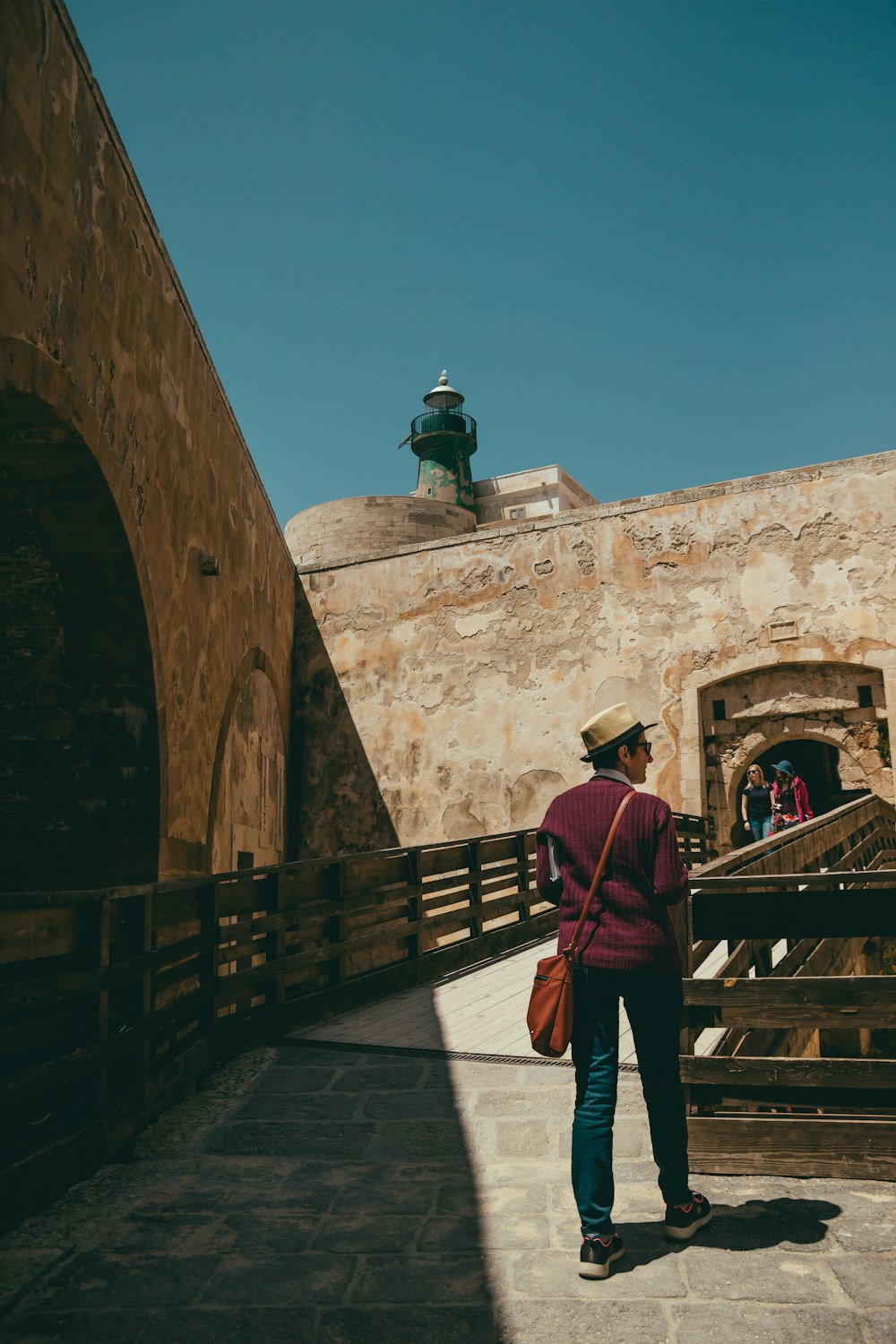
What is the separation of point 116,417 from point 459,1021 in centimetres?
416

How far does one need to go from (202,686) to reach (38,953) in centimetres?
515

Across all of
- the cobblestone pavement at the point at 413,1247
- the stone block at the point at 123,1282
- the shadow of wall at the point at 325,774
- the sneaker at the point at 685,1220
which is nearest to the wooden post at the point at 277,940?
the cobblestone pavement at the point at 413,1247

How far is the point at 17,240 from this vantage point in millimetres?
4820

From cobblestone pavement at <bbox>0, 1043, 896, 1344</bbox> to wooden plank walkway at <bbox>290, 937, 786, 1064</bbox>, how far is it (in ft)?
3.26

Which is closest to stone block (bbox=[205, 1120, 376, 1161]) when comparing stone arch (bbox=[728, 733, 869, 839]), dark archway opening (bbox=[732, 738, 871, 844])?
stone arch (bbox=[728, 733, 869, 839])

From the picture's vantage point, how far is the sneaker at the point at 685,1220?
2795 millimetres

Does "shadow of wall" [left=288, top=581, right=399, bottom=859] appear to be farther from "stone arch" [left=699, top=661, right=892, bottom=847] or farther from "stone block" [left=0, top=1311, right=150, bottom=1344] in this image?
"stone block" [left=0, top=1311, right=150, bottom=1344]

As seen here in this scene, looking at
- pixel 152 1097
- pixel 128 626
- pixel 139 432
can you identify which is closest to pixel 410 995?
pixel 152 1097

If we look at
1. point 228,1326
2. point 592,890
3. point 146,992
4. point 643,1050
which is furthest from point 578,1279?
point 146,992

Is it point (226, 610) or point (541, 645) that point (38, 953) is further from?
point (541, 645)

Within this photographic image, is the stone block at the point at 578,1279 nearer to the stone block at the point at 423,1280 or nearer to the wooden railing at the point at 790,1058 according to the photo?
the stone block at the point at 423,1280

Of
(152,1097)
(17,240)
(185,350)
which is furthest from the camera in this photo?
(185,350)

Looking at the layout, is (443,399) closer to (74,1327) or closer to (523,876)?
(523,876)

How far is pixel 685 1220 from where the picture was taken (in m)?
2.80
